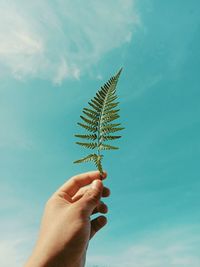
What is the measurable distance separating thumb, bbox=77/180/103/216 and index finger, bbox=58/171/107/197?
5.27 feet

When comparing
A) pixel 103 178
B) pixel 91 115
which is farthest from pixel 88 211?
pixel 91 115

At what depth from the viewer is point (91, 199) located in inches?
291

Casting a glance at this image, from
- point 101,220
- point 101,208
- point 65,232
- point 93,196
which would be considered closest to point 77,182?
point 101,220

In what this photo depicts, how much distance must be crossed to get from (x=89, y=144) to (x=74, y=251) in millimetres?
2425

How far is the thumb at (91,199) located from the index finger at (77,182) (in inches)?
63.2

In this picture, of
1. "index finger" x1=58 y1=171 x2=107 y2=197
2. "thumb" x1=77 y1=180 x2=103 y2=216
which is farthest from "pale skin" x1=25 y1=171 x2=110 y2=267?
"index finger" x1=58 y1=171 x2=107 y2=197

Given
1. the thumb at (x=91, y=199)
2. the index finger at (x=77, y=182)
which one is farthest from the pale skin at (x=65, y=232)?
the index finger at (x=77, y=182)

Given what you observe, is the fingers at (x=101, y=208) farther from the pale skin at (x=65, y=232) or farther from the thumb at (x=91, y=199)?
the thumb at (x=91, y=199)

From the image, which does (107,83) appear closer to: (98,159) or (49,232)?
(98,159)

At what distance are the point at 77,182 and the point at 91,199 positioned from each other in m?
2.17

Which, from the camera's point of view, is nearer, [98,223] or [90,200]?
[90,200]

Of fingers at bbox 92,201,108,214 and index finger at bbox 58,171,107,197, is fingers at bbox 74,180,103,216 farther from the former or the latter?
index finger at bbox 58,171,107,197

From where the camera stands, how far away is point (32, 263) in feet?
22.1

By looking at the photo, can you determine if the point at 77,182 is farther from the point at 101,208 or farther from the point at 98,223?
the point at 101,208
